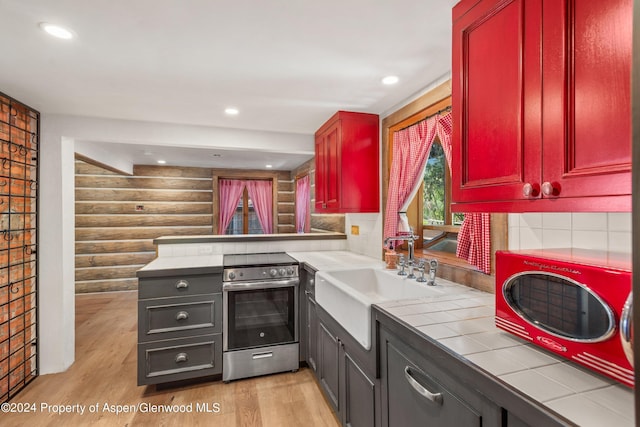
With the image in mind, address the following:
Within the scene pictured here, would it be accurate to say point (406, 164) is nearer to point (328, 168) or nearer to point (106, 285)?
point (328, 168)

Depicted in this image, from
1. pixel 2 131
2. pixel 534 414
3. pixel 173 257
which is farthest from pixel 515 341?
pixel 2 131

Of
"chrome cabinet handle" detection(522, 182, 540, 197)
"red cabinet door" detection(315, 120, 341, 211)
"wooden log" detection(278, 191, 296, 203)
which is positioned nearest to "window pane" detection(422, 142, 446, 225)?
"red cabinet door" detection(315, 120, 341, 211)

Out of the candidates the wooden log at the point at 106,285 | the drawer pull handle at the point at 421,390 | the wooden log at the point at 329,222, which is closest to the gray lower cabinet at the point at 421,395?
the drawer pull handle at the point at 421,390

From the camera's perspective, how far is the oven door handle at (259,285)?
7.66 ft

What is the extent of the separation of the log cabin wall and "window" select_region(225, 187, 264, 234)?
0.51 meters

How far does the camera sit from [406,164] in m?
2.26

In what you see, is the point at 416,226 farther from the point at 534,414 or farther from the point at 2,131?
the point at 2,131

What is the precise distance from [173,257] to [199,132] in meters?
1.19

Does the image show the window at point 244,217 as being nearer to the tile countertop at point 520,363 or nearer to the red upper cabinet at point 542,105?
the tile countertop at point 520,363

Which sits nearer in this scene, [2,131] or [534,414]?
[534,414]

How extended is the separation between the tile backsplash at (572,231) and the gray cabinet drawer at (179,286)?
1.94 metres

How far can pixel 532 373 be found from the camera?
0.77m

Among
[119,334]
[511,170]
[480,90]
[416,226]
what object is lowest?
[119,334]

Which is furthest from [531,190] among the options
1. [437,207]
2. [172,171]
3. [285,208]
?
[172,171]
